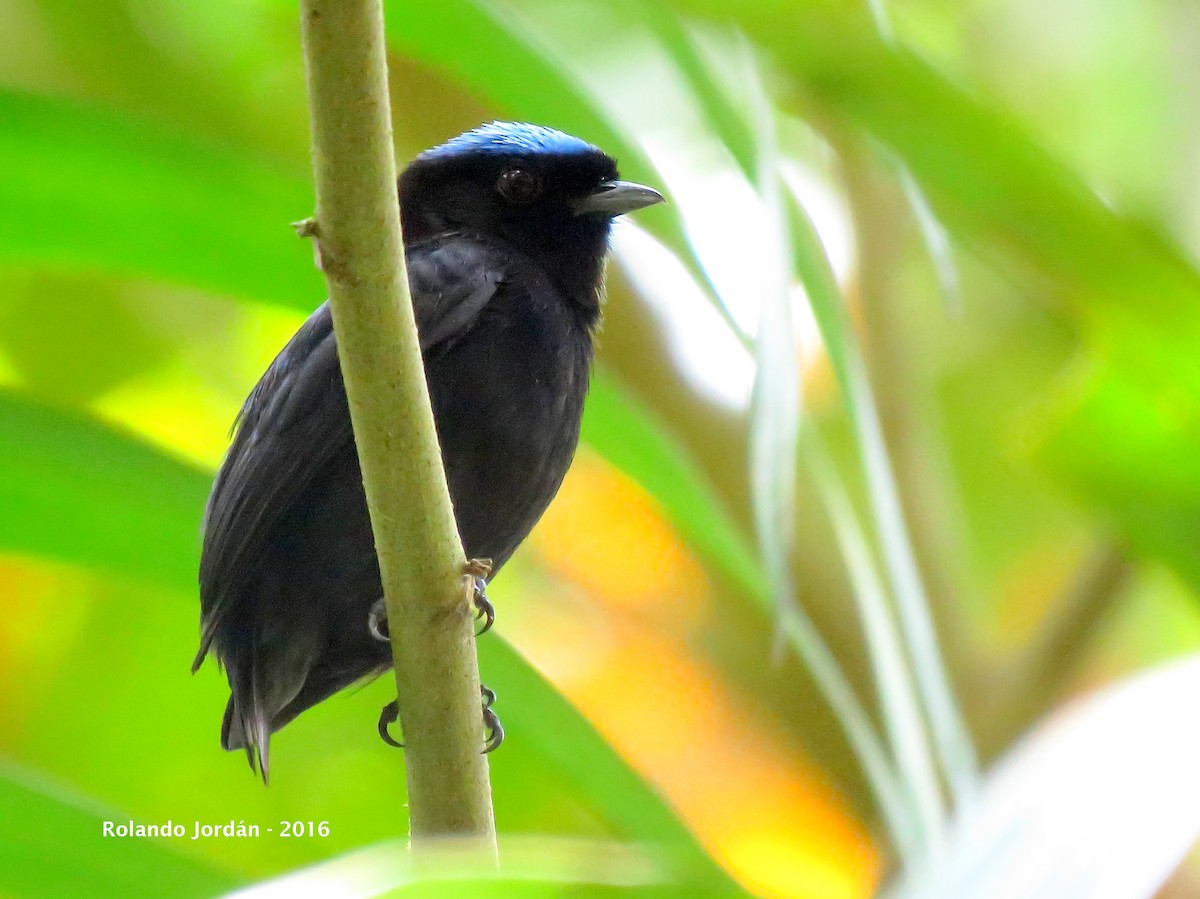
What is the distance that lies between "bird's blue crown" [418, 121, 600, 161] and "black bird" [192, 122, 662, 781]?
→ 1.19 feet

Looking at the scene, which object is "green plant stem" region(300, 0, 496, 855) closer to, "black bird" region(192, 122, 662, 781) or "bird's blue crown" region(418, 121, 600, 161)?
"black bird" region(192, 122, 662, 781)

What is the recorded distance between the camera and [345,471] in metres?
2.65

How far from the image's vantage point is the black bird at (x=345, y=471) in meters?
2.57

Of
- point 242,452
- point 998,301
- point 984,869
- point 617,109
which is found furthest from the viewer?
point 998,301

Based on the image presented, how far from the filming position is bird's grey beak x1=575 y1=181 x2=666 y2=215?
3037 mm

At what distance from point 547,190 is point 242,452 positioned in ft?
3.30

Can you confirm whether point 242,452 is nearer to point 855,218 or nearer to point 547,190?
point 547,190

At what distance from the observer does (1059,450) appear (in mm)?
1540

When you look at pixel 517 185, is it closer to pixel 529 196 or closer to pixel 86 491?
pixel 529 196

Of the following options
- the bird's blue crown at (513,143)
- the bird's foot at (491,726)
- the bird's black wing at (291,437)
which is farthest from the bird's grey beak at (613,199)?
the bird's foot at (491,726)

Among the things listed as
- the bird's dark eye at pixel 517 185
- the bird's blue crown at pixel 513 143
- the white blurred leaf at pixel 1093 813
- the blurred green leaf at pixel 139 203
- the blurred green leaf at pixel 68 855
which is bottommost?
the white blurred leaf at pixel 1093 813

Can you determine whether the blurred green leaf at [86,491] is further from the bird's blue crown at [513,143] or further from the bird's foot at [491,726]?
the bird's blue crown at [513,143]

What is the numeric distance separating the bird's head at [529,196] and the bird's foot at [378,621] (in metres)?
0.90

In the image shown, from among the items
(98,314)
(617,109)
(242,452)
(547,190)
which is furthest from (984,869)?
(98,314)
